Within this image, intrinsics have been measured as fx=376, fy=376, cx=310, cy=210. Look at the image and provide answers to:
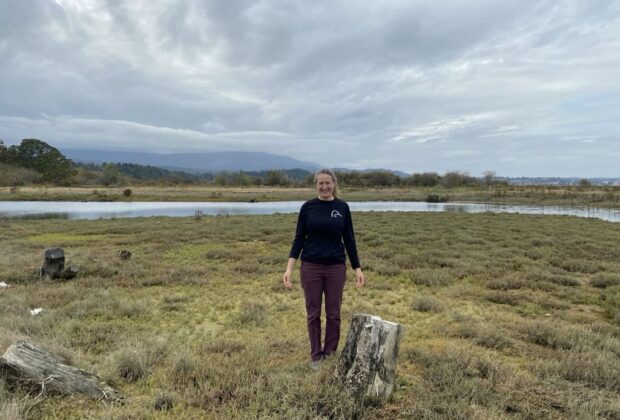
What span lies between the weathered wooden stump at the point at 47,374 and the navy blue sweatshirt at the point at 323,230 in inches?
94.8

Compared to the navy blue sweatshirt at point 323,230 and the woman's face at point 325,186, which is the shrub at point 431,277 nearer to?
the navy blue sweatshirt at point 323,230

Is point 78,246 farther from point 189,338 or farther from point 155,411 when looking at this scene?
point 155,411

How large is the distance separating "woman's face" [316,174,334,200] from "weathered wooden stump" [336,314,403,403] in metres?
1.36

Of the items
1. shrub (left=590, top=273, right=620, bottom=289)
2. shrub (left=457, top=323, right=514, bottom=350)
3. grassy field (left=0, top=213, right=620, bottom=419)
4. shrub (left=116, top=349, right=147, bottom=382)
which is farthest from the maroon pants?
shrub (left=590, top=273, right=620, bottom=289)

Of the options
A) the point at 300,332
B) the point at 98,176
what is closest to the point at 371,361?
the point at 300,332

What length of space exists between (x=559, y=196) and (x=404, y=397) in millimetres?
65469

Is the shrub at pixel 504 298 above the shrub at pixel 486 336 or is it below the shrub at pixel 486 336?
below

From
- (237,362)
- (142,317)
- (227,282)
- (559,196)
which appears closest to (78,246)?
(227,282)

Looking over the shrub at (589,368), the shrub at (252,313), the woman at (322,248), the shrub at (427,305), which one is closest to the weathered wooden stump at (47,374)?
the woman at (322,248)

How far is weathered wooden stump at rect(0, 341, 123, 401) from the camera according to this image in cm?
351

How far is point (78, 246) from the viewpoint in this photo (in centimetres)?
1533

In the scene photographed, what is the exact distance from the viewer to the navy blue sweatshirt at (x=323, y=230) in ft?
13.7

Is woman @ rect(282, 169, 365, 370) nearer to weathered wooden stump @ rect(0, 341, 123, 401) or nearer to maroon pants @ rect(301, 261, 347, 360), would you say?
maroon pants @ rect(301, 261, 347, 360)

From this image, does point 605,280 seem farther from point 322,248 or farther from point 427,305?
point 322,248
